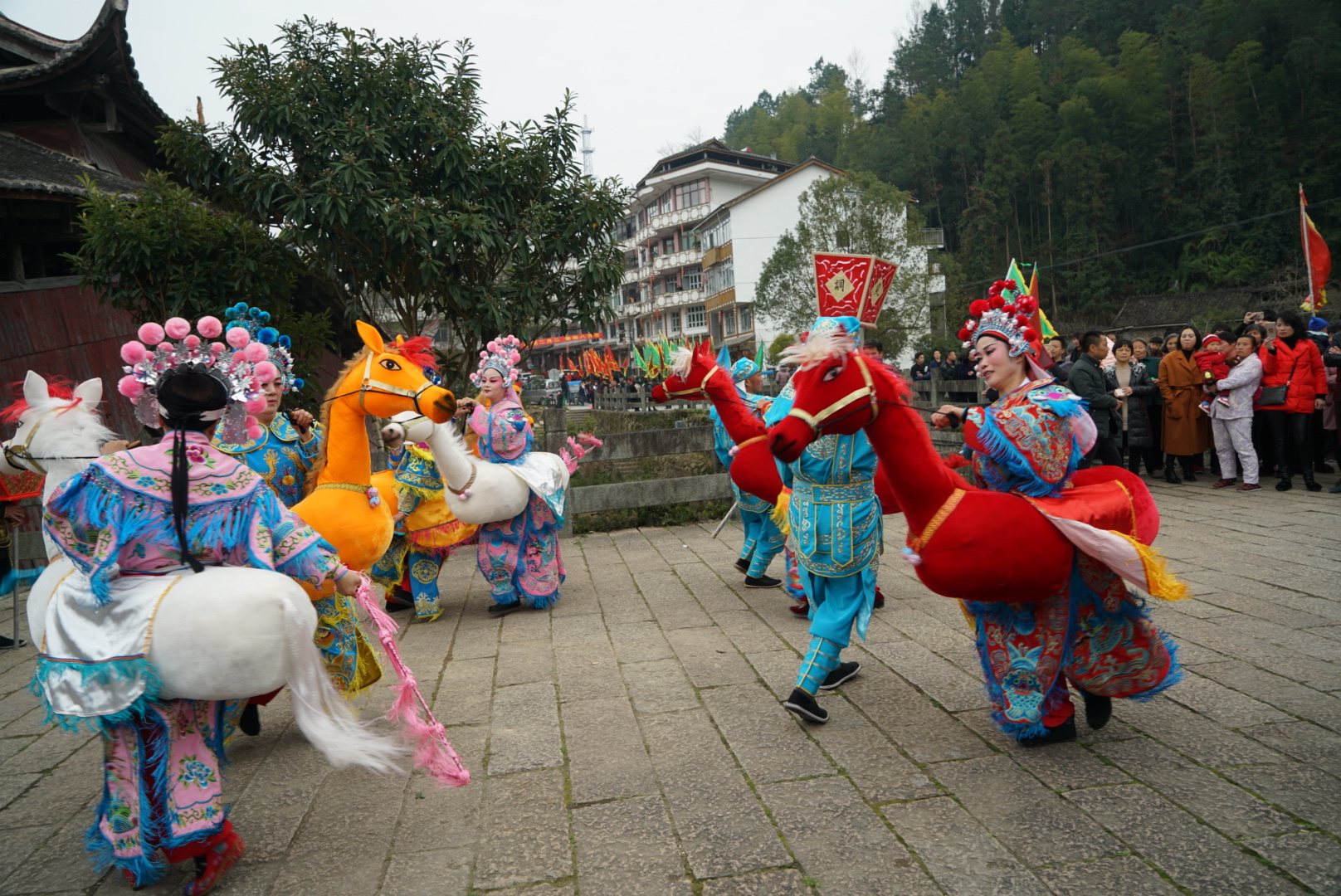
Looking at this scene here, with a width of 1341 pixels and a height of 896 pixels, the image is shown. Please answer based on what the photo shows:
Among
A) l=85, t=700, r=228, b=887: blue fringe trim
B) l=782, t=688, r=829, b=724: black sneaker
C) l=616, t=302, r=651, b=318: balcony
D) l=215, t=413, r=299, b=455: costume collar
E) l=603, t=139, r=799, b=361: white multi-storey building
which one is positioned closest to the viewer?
l=85, t=700, r=228, b=887: blue fringe trim

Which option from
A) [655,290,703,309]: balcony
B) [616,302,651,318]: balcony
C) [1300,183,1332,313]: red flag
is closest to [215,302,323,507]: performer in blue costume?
[1300,183,1332,313]: red flag

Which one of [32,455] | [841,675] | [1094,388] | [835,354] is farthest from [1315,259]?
[32,455]

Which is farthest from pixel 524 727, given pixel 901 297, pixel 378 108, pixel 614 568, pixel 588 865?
pixel 901 297

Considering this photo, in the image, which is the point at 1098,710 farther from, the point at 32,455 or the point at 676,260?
the point at 676,260

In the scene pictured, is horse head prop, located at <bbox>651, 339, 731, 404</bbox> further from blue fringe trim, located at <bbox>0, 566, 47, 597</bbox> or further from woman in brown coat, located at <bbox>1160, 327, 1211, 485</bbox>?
woman in brown coat, located at <bbox>1160, 327, 1211, 485</bbox>

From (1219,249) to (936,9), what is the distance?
1305 inches

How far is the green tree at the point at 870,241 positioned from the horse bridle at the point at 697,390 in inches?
808

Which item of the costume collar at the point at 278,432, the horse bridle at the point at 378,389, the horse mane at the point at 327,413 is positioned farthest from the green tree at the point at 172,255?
the horse bridle at the point at 378,389

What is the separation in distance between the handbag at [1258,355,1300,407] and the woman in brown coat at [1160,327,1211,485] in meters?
0.59

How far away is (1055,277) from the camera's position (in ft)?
128

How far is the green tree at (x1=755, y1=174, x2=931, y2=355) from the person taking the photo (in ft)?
88.6

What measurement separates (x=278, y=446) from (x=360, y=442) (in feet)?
2.52

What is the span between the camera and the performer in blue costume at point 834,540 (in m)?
3.84

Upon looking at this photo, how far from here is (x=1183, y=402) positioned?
9.30m
